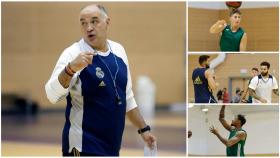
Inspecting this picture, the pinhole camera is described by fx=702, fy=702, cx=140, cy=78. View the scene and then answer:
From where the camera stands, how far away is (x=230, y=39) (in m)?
4.45

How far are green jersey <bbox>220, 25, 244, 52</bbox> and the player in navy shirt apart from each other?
15 centimetres

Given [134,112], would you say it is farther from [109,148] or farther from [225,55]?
[225,55]

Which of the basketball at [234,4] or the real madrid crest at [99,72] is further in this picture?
the basketball at [234,4]

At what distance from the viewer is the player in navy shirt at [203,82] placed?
440 cm

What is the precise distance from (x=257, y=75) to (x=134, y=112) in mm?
927

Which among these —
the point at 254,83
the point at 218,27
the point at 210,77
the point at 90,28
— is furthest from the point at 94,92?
the point at 254,83

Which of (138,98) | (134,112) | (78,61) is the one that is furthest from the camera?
(138,98)

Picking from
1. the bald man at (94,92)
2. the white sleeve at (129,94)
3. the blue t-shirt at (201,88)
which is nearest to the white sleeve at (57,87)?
the bald man at (94,92)

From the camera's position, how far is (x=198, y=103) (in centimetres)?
445

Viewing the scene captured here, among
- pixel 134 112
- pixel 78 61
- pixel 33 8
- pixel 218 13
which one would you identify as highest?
pixel 33 8

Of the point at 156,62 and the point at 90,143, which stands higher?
the point at 156,62

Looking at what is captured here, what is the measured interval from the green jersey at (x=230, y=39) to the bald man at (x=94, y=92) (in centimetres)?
88

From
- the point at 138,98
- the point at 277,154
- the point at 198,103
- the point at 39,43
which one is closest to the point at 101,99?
the point at 198,103

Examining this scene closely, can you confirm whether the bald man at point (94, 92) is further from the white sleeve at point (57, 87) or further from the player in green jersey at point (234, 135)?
the player in green jersey at point (234, 135)
